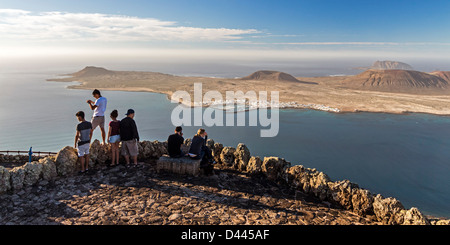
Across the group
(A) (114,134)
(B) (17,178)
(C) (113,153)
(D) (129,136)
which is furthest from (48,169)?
(D) (129,136)

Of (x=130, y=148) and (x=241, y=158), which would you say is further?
(x=241, y=158)

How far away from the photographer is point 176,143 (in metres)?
8.29

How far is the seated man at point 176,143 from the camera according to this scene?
27.0 ft

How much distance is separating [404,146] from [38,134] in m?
45.5

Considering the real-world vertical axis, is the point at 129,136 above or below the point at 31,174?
above

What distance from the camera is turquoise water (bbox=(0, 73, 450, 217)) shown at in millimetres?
23688

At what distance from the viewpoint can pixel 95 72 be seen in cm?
11488

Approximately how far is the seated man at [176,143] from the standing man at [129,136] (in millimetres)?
1186

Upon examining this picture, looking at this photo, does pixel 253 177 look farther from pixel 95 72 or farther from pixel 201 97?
pixel 95 72

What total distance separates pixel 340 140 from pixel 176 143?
3122cm

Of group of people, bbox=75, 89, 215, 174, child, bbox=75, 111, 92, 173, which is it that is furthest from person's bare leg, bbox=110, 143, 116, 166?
child, bbox=75, 111, 92, 173

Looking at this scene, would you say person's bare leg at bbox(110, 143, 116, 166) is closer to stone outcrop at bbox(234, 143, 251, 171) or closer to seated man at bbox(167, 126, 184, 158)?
seated man at bbox(167, 126, 184, 158)

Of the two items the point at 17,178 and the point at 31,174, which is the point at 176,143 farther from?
the point at 17,178

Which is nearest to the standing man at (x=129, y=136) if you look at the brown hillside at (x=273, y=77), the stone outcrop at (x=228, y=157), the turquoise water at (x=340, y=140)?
the stone outcrop at (x=228, y=157)
